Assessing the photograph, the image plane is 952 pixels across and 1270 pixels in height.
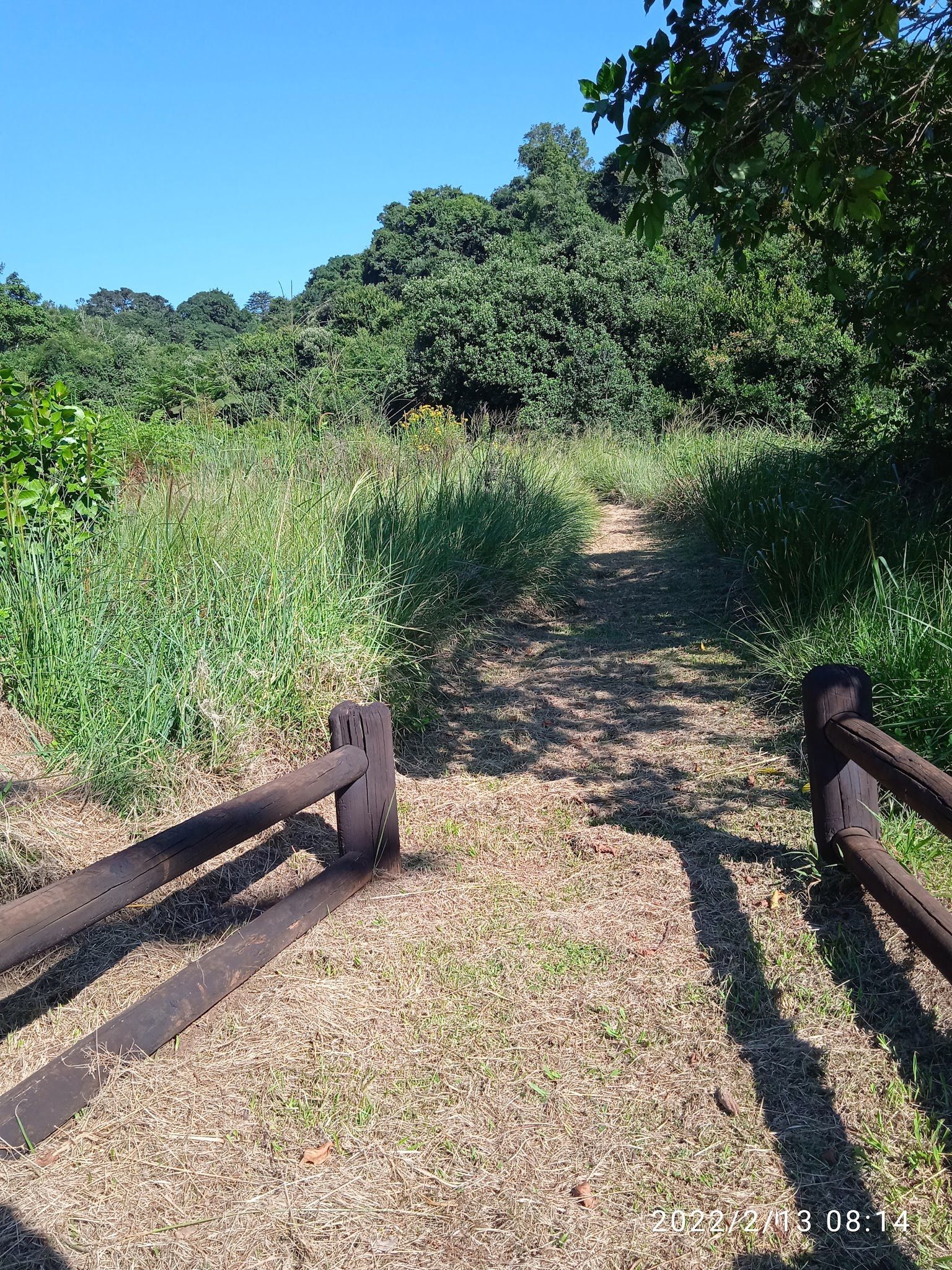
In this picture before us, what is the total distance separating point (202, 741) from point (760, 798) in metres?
2.60

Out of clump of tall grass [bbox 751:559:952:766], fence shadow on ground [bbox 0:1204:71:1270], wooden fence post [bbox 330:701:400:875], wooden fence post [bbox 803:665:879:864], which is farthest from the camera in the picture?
clump of tall grass [bbox 751:559:952:766]

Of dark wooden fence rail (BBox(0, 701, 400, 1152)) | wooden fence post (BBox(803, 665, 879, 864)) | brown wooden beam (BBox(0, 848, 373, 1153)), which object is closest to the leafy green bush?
dark wooden fence rail (BBox(0, 701, 400, 1152))

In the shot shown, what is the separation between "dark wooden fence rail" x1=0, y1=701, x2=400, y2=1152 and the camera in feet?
7.54

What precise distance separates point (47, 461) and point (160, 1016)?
3.40 meters

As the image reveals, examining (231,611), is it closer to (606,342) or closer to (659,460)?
(659,460)

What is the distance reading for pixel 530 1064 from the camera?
2.74m

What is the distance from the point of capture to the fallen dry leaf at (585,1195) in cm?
222

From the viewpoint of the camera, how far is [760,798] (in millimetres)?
4234

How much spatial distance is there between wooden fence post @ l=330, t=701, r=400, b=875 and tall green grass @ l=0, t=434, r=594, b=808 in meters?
0.94

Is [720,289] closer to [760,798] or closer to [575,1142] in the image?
[760,798]

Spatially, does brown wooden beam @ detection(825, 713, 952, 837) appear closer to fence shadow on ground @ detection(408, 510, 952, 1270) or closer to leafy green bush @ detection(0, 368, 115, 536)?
fence shadow on ground @ detection(408, 510, 952, 1270)

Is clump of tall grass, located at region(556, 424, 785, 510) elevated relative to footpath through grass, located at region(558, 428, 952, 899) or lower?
elevated

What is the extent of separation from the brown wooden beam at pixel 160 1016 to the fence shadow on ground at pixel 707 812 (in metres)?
1.42

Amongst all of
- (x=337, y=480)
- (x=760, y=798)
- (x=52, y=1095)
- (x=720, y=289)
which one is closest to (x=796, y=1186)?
(x=52, y=1095)
